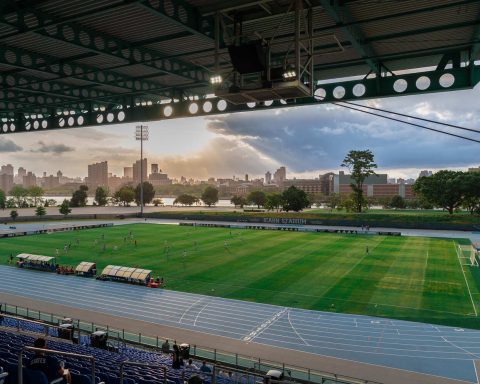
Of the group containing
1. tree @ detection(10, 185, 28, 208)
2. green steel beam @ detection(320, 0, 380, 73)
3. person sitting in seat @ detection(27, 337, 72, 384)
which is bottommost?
person sitting in seat @ detection(27, 337, 72, 384)

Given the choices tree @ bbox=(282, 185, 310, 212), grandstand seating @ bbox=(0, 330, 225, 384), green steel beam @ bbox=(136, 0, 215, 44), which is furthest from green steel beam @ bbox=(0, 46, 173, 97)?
tree @ bbox=(282, 185, 310, 212)

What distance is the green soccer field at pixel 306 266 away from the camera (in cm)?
2680

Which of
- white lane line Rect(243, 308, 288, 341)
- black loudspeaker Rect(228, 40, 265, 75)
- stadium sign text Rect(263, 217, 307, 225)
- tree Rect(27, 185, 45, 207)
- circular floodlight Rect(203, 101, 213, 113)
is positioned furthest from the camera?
tree Rect(27, 185, 45, 207)

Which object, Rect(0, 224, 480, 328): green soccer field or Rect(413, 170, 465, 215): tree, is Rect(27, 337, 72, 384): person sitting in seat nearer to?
Rect(0, 224, 480, 328): green soccer field

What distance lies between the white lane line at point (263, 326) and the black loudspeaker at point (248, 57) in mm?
15902

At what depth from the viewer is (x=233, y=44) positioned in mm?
8609

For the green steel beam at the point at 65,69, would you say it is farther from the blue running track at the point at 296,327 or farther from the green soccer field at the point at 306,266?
the green soccer field at the point at 306,266

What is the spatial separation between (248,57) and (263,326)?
695 inches

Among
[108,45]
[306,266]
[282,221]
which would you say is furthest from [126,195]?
[108,45]

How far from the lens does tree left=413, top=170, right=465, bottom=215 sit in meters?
78.0

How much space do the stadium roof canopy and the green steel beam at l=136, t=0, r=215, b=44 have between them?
3 cm

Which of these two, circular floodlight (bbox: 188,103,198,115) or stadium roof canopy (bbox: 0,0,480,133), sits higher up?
stadium roof canopy (bbox: 0,0,480,133)

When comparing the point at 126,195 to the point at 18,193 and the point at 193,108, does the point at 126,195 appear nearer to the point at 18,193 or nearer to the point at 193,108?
the point at 18,193

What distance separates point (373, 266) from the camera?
3769 centimetres
